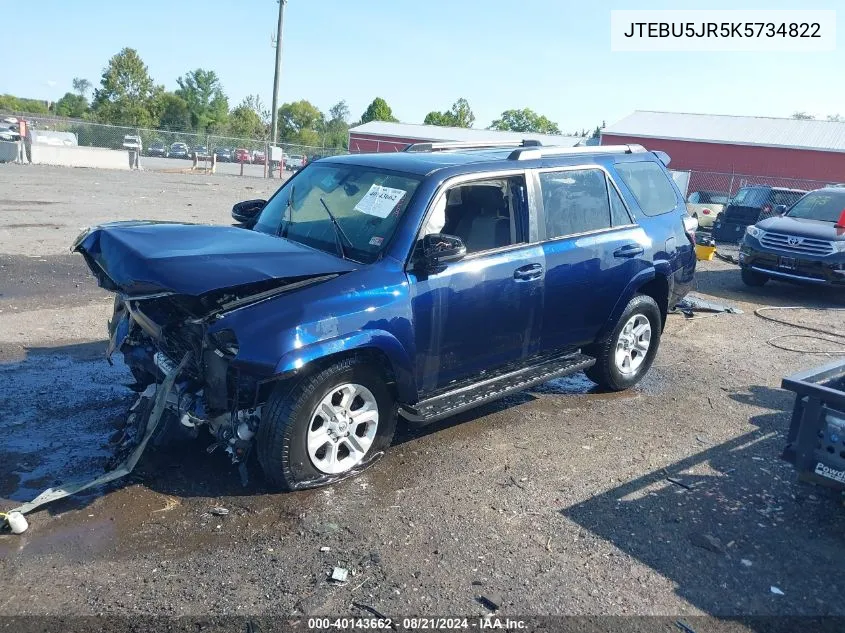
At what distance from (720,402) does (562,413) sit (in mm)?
1548

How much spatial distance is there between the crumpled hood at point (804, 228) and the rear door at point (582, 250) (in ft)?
21.7

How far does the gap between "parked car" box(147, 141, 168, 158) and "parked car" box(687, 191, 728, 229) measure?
2927 centimetres

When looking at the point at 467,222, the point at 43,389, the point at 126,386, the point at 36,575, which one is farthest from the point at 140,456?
the point at 467,222

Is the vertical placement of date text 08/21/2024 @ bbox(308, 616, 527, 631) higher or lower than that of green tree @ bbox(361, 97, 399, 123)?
lower

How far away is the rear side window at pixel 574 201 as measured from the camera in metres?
5.43

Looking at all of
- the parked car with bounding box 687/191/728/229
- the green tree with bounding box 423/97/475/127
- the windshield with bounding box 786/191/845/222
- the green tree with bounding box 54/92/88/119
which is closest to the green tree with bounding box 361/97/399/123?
the green tree with bounding box 423/97/475/127

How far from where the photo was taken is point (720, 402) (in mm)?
6301

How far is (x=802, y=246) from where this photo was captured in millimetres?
11273

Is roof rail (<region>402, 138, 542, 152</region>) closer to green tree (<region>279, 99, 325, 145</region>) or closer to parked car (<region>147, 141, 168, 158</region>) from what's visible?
parked car (<region>147, 141, 168, 158</region>)

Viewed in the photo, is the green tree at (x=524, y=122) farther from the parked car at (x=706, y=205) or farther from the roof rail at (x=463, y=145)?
the roof rail at (x=463, y=145)

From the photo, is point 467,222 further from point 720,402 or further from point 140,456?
point 720,402

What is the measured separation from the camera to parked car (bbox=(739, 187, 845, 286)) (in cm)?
1095

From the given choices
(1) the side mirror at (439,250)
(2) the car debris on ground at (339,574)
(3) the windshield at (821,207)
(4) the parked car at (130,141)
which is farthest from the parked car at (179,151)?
(2) the car debris on ground at (339,574)

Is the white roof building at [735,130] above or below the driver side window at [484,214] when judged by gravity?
above
